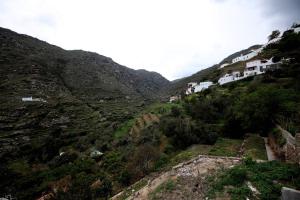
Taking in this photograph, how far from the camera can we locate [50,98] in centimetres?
4756

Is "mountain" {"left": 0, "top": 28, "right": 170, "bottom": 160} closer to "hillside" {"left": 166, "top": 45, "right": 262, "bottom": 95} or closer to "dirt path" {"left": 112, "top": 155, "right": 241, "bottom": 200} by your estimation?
"hillside" {"left": 166, "top": 45, "right": 262, "bottom": 95}

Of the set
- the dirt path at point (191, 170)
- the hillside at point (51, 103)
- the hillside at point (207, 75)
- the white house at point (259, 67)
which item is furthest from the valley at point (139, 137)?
the hillside at point (207, 75)

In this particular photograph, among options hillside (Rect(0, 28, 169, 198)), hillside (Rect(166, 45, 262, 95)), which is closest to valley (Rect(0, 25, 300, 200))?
hillside (Rect(0, 28, 169, 198))

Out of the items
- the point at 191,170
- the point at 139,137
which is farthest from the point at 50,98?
the point at 191,170

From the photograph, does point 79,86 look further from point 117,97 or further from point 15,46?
point 15,46

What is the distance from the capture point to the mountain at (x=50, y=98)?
34969mm

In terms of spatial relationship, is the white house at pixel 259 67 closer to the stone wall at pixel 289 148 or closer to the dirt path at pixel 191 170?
the stone wall at pixel 289 148

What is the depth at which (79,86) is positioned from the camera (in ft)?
192

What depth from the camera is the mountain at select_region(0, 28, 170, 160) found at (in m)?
35.0

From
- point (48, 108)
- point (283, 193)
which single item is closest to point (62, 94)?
point (48, 108)

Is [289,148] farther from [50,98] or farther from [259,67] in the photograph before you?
[50,98]

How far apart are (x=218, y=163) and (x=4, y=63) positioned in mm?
60035

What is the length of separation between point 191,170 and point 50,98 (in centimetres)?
4567

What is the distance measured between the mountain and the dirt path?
24.7m
